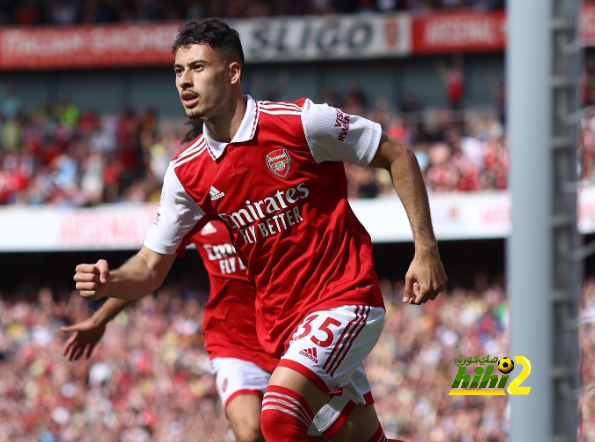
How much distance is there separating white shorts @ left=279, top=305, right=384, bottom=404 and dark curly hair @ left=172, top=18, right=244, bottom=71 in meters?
1.19

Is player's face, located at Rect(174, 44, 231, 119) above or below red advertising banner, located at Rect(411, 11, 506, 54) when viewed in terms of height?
above

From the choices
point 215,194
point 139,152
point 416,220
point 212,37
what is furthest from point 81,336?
point 139,152

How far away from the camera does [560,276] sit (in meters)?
2.79

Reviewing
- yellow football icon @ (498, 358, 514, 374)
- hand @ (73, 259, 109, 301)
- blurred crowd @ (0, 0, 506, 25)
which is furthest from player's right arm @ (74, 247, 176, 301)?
blurred crowd @ (0, 0, 506, 25)

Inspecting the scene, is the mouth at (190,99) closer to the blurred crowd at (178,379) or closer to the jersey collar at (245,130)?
the jersey collar at (245,130)

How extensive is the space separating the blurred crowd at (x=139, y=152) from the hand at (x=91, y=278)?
14121mm

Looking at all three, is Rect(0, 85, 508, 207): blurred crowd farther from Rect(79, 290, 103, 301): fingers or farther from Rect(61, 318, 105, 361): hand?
Rect(79, 290, 103, 301): fingers

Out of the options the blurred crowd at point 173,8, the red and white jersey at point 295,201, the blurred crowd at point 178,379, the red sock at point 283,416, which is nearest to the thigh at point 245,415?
the red and white jersey at point 295,201

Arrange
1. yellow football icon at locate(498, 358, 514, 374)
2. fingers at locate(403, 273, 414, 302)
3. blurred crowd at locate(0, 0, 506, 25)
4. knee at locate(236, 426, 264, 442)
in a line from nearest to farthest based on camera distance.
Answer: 1. yellow football icon at locate(498, 358, 514, 374)
2. fingers at locate(403, 273, 414, 302)
3. knee at locate(236, 426, 264, 442)
4. blurred crowd at locate(0, 0, 506, 25)

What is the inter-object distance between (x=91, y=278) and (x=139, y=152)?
16.5 metres

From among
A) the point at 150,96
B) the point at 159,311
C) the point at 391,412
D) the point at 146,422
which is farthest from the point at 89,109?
the point at 391,412

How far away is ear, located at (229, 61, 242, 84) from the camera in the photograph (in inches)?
157

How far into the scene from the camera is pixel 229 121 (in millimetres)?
4016

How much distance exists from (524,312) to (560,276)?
15 centimetres
